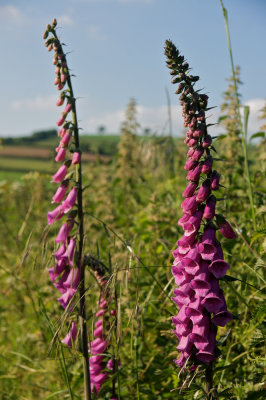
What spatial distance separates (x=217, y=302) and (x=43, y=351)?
85.8 inches

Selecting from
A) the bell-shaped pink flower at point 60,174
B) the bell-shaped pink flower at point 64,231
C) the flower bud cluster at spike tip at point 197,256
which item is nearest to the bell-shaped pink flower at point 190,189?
the flower bud cluster at spike tip at point 197,256

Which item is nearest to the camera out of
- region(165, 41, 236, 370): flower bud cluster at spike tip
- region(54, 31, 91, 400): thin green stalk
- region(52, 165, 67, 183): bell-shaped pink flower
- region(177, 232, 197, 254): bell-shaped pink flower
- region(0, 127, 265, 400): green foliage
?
region(165, 41, 236, 370): flower bud cluster at spike tip

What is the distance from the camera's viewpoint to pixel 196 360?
1.71 m

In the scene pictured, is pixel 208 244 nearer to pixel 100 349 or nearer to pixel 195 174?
pixel 195 174

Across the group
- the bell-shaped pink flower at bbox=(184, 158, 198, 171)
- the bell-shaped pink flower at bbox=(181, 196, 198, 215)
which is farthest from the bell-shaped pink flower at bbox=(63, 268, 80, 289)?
the bell-shaped pink flower at bbox=(184, 158, 198, 171)

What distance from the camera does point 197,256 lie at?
1.71 metres

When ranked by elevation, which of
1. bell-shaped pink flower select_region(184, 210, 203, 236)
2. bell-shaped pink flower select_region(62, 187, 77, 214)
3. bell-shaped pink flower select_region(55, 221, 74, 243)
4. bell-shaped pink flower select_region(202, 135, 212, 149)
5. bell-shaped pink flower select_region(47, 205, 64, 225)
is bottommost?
bell-shaped pink flower select_region(55, 221, 74, 243)

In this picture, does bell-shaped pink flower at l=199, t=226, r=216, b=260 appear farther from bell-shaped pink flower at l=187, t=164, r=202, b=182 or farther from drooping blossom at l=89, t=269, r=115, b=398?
drooping blossom at l=89, t=269, r=115, b=398

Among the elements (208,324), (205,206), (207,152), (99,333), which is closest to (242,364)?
(99,333)

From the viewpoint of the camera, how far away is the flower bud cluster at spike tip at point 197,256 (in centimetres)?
166

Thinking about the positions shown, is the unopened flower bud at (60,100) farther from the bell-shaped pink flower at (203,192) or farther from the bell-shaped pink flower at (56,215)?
the bell-shaped pink flower at (203,192)

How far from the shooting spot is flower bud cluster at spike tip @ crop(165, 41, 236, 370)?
166 cm

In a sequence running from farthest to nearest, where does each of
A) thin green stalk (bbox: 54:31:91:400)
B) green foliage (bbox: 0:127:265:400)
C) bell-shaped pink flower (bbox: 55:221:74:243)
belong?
bell-shaped pink flower (bbox: 55:221:74:243)
thin green stalk (bbox: 54:31:91:400)
green foliage (bbox: 0:127:265:400)

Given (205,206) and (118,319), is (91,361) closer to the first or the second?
(118,319)
